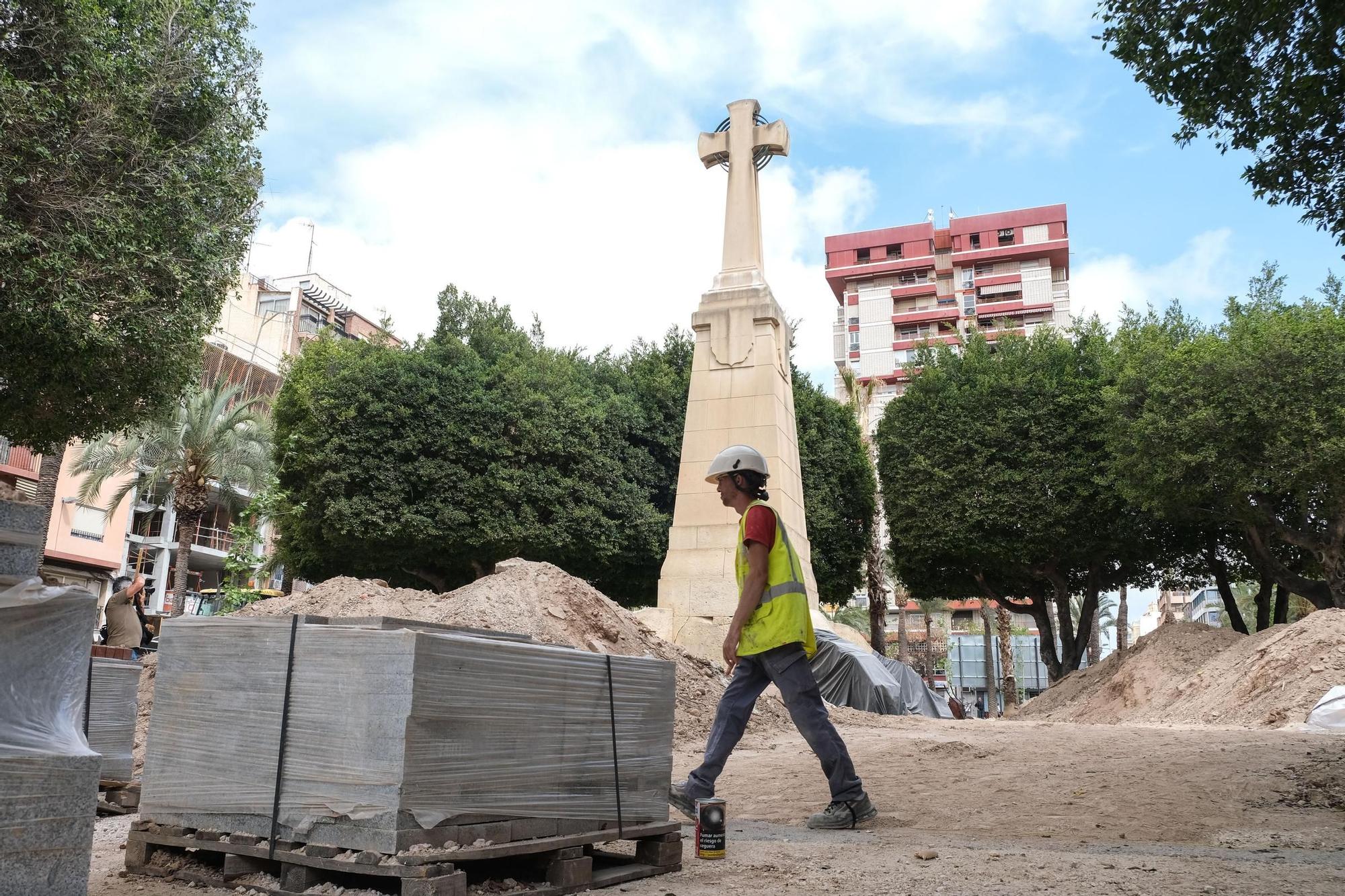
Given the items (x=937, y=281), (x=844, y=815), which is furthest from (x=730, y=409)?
(x=937, y=281)

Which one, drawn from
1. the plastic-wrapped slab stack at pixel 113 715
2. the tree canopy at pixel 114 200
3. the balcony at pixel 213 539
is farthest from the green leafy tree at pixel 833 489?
the balcony at pixel 213 539

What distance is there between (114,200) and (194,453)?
15.7 metres

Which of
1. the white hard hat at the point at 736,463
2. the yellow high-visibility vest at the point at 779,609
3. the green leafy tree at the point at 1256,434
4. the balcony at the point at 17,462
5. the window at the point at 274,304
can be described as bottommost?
the yellow high-visibility vest at the point at 779,609

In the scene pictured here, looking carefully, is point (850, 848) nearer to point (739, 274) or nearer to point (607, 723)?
point (607, 723)

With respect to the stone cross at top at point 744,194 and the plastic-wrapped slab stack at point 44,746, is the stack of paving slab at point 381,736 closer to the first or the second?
the plastic-wrapped slab stack at point 44,746

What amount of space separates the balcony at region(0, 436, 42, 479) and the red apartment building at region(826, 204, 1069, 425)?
50.6 meters

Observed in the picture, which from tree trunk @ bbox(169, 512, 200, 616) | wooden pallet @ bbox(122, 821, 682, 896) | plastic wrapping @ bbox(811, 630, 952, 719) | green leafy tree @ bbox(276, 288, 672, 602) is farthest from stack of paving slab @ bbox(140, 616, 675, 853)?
tree trunk @ bbox(169, 512, 200, 616)

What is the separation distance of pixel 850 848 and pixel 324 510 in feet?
66.7

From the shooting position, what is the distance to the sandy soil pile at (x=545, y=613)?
11.4 metres

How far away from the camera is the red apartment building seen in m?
72.8

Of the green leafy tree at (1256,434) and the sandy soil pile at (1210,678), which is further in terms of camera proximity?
the green leafy tree at (1256,434)

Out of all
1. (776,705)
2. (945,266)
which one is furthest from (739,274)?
(945,266)

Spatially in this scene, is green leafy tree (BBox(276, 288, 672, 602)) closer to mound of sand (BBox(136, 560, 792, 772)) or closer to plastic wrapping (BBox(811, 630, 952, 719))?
plastic wrapping (BBox(811, 630, 952, 719))

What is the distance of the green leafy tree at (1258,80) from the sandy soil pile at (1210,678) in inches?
334
